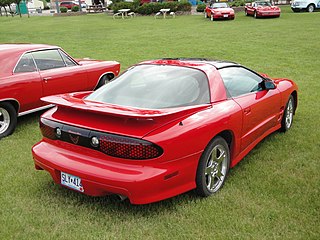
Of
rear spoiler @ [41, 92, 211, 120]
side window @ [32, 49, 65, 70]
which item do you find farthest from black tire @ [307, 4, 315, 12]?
rear spoiler @ [41, 92, 211, 120]

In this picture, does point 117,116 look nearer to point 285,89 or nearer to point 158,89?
point 158,89

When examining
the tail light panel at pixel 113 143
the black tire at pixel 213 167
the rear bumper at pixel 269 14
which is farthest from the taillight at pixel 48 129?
the rear bumper at pixel 269 14

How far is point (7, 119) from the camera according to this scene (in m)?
5.75

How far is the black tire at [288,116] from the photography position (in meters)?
5.39

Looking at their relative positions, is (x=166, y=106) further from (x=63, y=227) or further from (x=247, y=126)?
(x=63, y=227)

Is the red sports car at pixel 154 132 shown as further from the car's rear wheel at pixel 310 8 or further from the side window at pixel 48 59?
the car's rear wheel at pixel 310 8

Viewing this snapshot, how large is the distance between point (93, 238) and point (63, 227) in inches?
13.1

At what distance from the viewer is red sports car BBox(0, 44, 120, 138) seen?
225 inches

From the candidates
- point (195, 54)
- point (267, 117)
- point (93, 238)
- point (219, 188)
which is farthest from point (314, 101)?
point (195, 54)

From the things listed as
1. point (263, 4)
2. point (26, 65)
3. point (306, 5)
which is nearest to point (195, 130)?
point (26, 65)

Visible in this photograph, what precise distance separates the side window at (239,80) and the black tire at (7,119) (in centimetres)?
329

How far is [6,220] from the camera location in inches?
134

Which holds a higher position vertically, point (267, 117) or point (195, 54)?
point (267, 117)

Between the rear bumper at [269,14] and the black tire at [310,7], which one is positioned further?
the black tire at [310,7]
